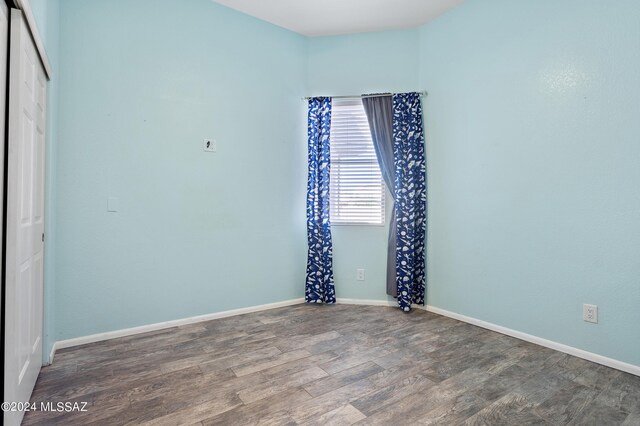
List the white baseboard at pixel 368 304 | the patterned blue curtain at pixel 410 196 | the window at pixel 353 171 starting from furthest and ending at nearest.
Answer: the window at pixel 353 171, the patterned blue curtain at pixel 410 196, the white baseboard at pixel 368 304

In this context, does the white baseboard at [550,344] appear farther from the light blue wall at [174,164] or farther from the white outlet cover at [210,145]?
the white outlet cover at [210,145]

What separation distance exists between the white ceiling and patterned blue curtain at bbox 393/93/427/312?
751 millimetres

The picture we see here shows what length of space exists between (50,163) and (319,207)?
2.23 metres

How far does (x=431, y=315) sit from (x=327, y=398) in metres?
1.79

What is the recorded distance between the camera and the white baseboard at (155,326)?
2.36 metres

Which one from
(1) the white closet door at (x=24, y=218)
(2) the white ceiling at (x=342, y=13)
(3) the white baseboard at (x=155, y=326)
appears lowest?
(3) the white baseboard at (x=155, y=326)

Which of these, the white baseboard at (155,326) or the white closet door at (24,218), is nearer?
the white closet door at (24,218)

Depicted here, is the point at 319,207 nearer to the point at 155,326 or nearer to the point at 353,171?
the point at 353,171

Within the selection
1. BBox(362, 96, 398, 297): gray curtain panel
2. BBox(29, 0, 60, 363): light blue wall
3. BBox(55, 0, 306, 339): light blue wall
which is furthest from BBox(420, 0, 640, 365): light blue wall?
BBox(29, 0, 60, 363): light blue wall

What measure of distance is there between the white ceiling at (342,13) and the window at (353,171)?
0.76 meters

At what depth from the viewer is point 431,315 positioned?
10.4 ft

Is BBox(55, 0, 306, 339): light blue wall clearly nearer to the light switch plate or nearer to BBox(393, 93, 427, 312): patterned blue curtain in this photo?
the light switch plate

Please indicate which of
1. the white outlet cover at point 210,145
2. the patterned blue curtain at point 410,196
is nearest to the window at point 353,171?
the patterned blue curtain at point 410,196

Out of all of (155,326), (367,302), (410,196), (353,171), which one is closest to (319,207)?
(353,171)
